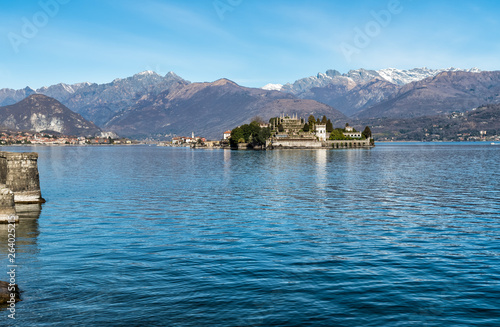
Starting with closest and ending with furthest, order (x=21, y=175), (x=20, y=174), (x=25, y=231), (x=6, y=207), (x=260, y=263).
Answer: (x=260, y=263)
(x=25, y=231)
(x=6, y=207)
(x=20, y=174)
(x=21, y=175)

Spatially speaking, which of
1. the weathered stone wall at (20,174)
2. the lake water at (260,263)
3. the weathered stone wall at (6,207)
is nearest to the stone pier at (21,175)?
the weathered stone wall at (20,174)

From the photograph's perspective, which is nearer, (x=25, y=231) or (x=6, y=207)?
(x=25, y=231)

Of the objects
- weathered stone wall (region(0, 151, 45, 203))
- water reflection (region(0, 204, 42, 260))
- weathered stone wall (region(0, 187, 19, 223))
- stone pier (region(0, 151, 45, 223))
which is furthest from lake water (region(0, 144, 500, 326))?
weathered stone wall (region(0, 151, 45, 203))

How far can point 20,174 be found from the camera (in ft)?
155

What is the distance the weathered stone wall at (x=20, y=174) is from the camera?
4616 centimetres

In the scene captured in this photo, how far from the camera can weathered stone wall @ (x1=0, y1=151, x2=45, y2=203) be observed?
46.2m

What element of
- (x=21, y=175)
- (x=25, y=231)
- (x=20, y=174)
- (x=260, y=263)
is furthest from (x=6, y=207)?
(x=260, y=263)

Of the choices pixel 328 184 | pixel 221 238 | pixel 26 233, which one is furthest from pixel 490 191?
pixel 26 233

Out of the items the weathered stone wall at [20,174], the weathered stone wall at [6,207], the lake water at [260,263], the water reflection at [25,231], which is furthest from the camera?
the weathered stone wall at [20,174]

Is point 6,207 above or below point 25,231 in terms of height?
above

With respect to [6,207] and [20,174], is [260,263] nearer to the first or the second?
[6,207]

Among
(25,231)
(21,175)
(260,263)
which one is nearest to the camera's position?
(260,263)

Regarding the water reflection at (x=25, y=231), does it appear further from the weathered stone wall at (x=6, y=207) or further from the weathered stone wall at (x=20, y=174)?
the weathered stone wall at (x=20, y=174)

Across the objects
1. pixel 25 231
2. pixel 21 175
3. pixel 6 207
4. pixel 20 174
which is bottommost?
pixel 25 231
